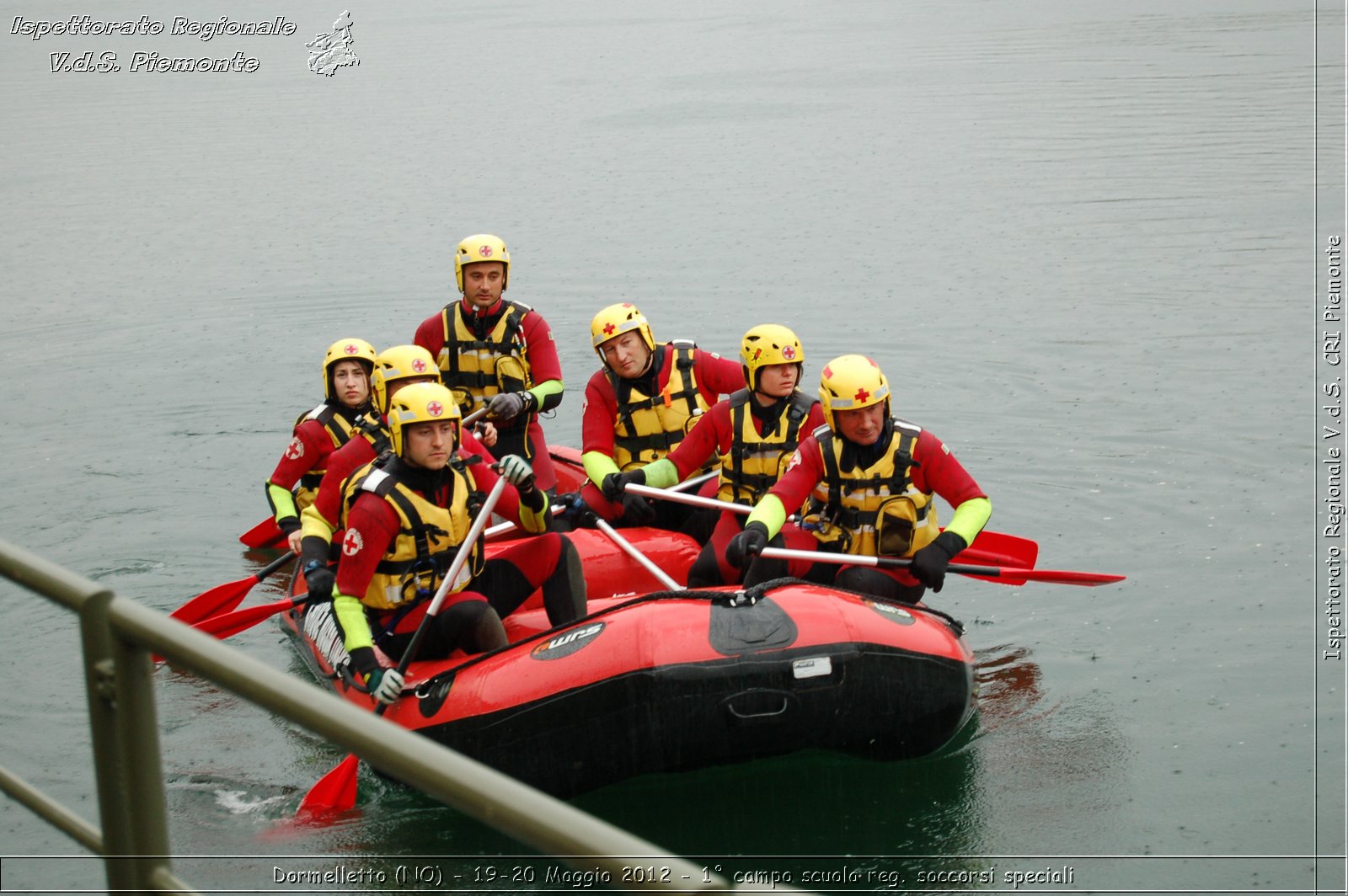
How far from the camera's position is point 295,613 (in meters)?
7.65

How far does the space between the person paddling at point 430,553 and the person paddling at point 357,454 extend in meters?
0.17

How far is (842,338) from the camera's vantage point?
13477mm

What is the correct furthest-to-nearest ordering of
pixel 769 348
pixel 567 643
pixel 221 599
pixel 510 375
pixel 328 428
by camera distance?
pixel 510 375 < pixel 221 599 < pixel 328 428 < pixel 769 348 < pixel 567 643

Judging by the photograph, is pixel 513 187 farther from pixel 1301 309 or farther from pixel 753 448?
pixel 753 448

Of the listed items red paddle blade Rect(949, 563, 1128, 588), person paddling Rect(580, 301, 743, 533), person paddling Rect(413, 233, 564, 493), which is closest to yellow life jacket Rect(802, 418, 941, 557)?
red paddle blade Rect(949, 563, 1128, 588)

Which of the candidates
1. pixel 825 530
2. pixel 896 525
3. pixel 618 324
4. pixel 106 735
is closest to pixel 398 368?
pixel 618 324

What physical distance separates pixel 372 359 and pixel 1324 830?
5117 millimetres

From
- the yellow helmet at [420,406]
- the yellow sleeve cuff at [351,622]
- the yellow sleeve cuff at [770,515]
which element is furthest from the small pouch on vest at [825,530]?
Result: the yellow sleeve cuff at [351,622]

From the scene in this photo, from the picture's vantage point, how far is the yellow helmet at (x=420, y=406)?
5895 millimetres

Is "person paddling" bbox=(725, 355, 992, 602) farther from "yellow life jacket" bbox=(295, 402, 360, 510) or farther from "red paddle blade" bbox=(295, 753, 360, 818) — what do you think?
"yellow life jacket" bbox=(295, 402, 360, 510)

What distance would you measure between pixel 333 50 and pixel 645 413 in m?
35.9

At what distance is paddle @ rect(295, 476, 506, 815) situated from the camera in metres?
6.07

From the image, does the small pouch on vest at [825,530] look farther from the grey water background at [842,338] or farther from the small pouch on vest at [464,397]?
the small pouch on vest at [464,397]

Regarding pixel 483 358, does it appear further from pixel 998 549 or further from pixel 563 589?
pixel 998 549
